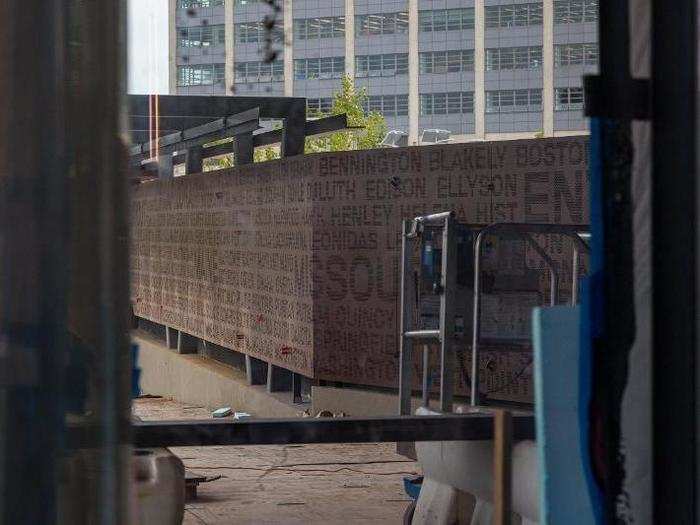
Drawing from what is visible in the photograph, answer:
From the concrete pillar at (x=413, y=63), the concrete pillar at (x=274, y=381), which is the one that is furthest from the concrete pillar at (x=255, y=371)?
the concrete pillar at (x=413, y=63)

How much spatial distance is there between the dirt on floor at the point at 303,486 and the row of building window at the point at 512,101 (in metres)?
3.37

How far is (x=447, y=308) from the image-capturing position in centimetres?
551

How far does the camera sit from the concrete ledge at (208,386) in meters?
2.26

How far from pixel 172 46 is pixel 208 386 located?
7.55 feet

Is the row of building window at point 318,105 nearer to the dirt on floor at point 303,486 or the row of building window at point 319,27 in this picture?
the row of building window at point 319,27

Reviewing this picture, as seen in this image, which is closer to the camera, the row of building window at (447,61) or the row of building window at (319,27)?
the row of building window at (319,27)

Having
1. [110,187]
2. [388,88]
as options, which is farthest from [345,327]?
[110,187]

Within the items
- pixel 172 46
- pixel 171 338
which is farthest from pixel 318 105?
pixel 171 338

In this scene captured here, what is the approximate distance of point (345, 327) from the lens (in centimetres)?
832

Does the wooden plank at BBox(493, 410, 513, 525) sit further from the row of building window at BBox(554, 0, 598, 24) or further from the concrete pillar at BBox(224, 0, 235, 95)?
the concrete pillar at BBox(224, 0, 235, 95)

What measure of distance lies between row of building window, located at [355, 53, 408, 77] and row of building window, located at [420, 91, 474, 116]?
0.06 metres

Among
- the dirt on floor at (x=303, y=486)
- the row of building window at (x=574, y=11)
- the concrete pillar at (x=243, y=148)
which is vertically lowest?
the dirt on floor at (x=303, y=486)

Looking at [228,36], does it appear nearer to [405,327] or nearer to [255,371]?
[255,371]

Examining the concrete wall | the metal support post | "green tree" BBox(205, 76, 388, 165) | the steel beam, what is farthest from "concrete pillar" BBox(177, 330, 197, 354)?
the metal support post
